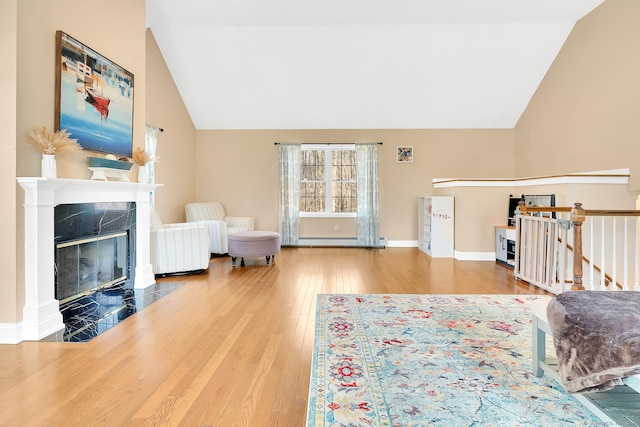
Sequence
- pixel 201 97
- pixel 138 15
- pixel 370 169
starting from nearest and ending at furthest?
pixel 138 15
pixel 201 97
pixel 370 169

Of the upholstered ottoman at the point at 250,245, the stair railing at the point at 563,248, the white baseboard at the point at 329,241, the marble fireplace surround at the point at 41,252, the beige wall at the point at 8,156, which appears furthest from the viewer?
the white baseboard at the point at 329,241

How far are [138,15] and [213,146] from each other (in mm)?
3641

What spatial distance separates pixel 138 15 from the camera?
13.4ft

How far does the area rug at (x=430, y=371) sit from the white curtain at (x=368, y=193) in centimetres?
411

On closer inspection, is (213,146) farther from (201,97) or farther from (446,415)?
(446,415)

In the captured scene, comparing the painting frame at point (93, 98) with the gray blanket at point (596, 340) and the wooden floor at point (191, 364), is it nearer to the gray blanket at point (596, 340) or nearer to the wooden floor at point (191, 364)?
the wooden floor at point (191, 364)

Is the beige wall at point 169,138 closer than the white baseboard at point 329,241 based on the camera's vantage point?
Yes

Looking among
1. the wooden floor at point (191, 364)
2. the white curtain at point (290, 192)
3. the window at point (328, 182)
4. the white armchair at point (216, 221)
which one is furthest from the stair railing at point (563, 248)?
the white armchair at point (216, 221)

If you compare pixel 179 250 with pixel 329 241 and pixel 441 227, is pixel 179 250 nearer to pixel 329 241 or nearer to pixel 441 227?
pixel 329 241

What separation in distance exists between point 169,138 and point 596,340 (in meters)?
6.52

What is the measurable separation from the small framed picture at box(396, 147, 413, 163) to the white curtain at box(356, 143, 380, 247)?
521 mm

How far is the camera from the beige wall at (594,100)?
14.8 ft

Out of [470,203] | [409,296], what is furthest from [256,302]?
[470,203]

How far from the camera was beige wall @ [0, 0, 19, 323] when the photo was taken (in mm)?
2494
